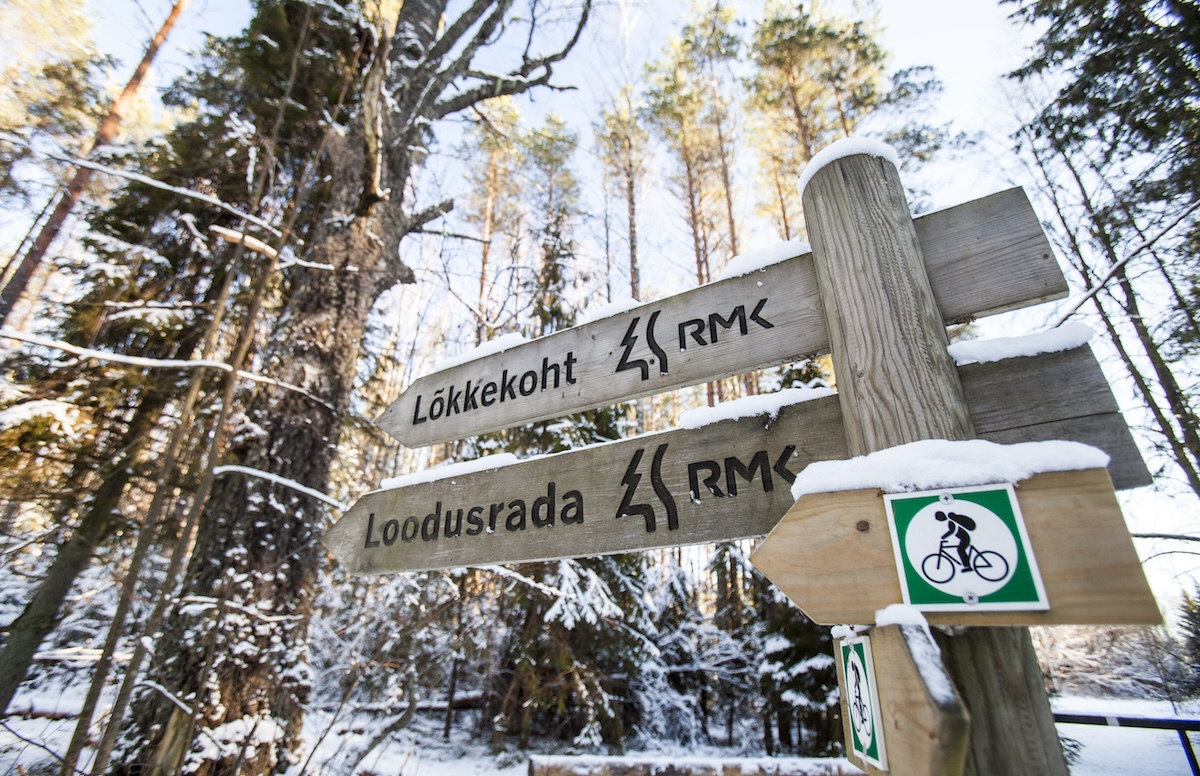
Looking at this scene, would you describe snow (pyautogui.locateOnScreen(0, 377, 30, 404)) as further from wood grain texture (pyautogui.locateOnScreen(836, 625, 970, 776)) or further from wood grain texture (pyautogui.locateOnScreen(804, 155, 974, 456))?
wood grain texture (pyautogui.locateOnScreen(836, 625, 970, 776))

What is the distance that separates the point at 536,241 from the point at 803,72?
6786 millimetres

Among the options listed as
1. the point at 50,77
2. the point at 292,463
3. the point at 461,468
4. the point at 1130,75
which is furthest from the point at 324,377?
the point at 1130,75

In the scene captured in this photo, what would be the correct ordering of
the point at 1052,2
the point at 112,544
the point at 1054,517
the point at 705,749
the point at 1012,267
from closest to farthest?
1. the point at 1054,517
2. the point at 1012,267
3. the point at 112,544
4. the point at 1052,2
5. the point at 705,749

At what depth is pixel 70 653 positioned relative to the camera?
2857 mm

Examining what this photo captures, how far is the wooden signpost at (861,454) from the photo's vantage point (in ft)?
2.60

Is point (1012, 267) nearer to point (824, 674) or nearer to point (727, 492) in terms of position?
point (727, 492)

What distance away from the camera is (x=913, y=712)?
2.46 ft

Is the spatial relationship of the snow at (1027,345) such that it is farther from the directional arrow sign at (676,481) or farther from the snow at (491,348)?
the snow at (491,348)

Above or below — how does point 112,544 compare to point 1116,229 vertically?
below

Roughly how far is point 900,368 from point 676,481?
23.3 inches

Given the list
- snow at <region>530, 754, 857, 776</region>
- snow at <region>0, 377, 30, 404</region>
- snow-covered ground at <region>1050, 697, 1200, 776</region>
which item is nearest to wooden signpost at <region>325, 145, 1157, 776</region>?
snow at <region>530, 754, 857, 776</region>

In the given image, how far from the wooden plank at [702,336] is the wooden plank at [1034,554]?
0.47m

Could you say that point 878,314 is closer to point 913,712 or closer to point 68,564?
point 913,712

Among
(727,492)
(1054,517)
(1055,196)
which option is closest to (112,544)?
(727,492)
